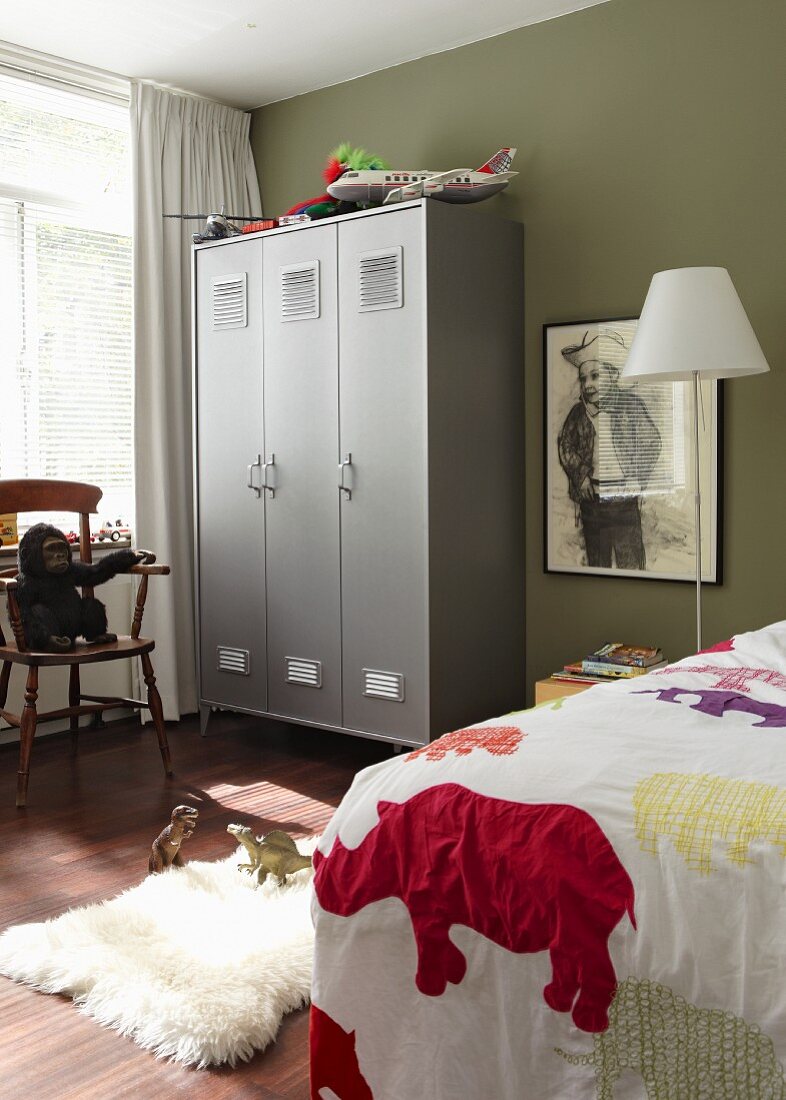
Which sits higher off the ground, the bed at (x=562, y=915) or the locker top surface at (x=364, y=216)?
the locker top surface at (x=364, y=216)

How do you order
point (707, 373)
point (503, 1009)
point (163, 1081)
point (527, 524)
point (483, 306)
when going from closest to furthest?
point (503, 1009)
point (163, 1081)
point (707, 373)
point (483, 306)
point (527, 524)

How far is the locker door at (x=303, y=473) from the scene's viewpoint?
3873 mm

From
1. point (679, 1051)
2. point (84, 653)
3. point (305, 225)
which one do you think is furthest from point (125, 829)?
point (679, 1051)

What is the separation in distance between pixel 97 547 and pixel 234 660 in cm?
77

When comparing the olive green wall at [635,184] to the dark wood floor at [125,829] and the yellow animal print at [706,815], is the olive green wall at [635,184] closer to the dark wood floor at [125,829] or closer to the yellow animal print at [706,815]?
the dark wood floor at [125,829]

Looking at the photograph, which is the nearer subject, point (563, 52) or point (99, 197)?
point (563, 52)

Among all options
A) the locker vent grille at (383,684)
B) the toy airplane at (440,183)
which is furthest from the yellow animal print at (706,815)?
the toy airplane at (440,183)

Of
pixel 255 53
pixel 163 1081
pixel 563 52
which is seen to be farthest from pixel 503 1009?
pixel 255 53

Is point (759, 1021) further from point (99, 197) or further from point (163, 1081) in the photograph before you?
point (99, 197)

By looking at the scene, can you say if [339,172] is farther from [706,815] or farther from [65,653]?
[706,815]

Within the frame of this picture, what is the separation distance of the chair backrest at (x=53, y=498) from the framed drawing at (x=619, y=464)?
1.78 meters

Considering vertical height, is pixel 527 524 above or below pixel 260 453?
below

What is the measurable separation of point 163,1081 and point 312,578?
222 cm

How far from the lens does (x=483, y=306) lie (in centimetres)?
377
